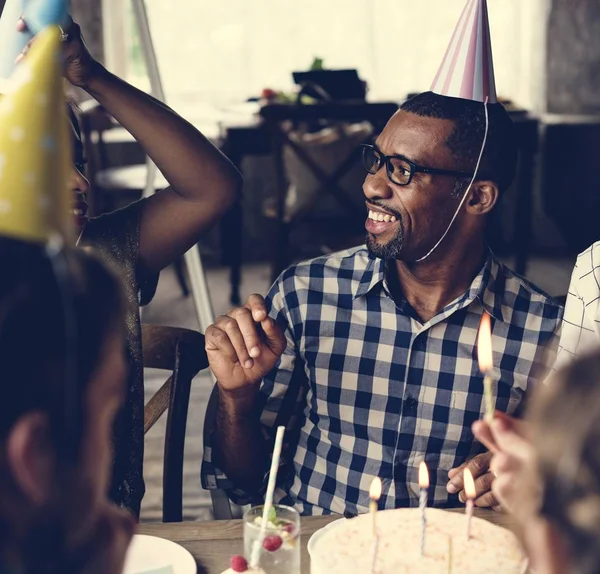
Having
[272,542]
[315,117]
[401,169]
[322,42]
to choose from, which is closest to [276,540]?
[272,542]

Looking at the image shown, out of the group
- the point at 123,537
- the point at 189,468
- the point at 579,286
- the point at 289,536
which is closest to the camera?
the point at 123,537

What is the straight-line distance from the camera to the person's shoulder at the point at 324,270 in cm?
176

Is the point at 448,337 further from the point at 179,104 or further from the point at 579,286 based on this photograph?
the point at 179,104

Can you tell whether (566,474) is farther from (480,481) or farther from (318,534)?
(480,481)

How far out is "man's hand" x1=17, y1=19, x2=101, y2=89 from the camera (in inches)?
54.6

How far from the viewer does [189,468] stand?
3234mm

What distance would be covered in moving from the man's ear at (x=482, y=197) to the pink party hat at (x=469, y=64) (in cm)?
17

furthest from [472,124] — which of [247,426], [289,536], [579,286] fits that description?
[289,536]

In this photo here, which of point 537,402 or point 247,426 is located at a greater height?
point 537,402

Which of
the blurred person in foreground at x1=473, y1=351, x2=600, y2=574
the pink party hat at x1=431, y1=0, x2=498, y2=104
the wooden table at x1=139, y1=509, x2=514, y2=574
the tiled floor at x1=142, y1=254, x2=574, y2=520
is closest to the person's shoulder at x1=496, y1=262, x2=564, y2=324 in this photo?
the pink party hat at x1=431, y1=0, x2=498, y2=104

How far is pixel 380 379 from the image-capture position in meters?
1.70

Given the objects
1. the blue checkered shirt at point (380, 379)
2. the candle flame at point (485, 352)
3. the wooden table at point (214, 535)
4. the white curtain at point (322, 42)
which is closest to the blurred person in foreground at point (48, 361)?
the candle flame at point (485, 352)

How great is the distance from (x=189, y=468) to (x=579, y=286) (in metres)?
2.01

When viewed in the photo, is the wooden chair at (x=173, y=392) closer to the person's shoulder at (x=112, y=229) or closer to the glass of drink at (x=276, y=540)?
the person's shoulder at (x=112, y=229)
